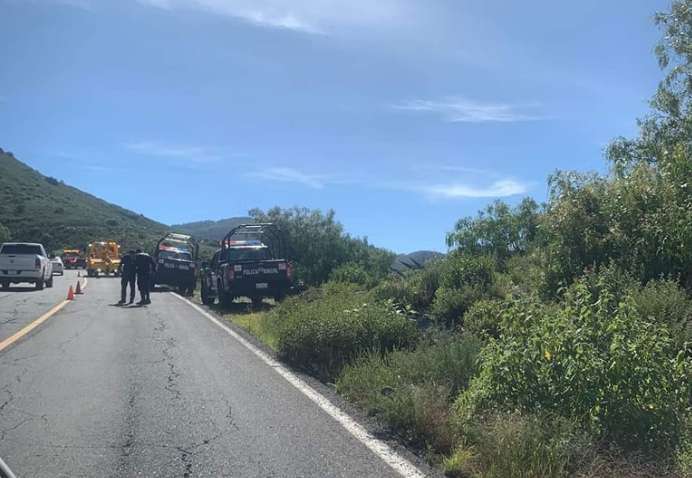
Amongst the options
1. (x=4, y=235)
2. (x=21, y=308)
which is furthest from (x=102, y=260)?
(x=4, y=235)

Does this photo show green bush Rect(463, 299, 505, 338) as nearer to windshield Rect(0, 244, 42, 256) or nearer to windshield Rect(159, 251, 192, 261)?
windshield Rect(159, 251, 192, 261)

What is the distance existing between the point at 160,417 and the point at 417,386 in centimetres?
273

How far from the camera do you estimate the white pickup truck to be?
30078mm

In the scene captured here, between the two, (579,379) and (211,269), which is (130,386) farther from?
(211,269)

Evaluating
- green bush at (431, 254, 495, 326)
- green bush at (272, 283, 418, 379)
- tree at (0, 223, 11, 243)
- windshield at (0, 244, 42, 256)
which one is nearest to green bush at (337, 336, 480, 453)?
green bush at (272, 283, 418, 379)

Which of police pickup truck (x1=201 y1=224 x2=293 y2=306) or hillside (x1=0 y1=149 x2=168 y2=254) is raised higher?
hillside (x1=0 y1=149 x2=168 y2=254)

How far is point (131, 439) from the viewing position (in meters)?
6.50

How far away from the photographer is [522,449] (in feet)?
18.2

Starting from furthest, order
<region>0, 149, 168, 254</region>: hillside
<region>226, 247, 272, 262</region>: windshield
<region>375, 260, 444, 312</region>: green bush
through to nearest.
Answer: <region>0, 149, 168, 254</region>: hillside → <region>226, 247, 272, 262</region>: windshield → <region>375, 260, 444, 312</region>: green bush

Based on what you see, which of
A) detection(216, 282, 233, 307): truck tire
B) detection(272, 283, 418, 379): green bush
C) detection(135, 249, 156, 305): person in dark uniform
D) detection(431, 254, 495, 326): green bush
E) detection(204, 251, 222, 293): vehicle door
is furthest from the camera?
detection(135, 249, 156, 305): person in dark uniform

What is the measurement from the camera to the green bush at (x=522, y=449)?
5383 mm

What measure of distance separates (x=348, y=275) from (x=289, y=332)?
16.3 m

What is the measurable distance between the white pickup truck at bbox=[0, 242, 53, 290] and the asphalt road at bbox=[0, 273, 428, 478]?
1872 cm

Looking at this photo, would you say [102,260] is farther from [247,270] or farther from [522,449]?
[522,449]
